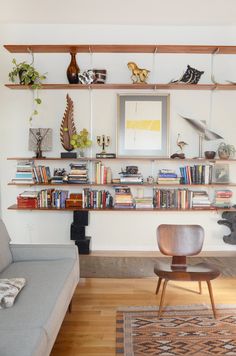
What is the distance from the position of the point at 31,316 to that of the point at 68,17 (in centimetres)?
333

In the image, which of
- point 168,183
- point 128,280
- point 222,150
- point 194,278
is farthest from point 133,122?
point 194,278

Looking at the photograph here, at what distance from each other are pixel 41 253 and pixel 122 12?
2.72 meters

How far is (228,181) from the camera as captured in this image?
4.16 m

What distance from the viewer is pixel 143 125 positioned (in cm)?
416

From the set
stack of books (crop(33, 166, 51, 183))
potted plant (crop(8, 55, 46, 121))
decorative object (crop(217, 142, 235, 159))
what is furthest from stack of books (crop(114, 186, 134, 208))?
potted plant (crop(8, 55, 46, 121))

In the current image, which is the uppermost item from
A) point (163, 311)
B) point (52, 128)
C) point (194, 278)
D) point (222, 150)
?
point (52, 128)

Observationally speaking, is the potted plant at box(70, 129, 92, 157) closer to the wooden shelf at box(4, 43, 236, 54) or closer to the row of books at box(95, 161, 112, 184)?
the row of books at box(95, 161, 112, 184)

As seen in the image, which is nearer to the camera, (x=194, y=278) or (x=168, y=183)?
(x=194, y=278)

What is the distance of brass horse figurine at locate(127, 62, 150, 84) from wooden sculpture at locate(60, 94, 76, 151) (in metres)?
0.83

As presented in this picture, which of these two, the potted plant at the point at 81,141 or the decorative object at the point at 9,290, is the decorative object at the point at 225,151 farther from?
the decorative object at the point at 9,290

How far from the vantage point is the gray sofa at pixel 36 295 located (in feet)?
5.42

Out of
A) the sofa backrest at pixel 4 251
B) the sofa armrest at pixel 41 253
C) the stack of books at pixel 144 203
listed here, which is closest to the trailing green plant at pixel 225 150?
the stack of books at pixel 144 203

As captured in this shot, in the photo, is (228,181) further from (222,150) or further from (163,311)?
(163,311)

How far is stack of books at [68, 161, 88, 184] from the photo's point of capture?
411 cm
